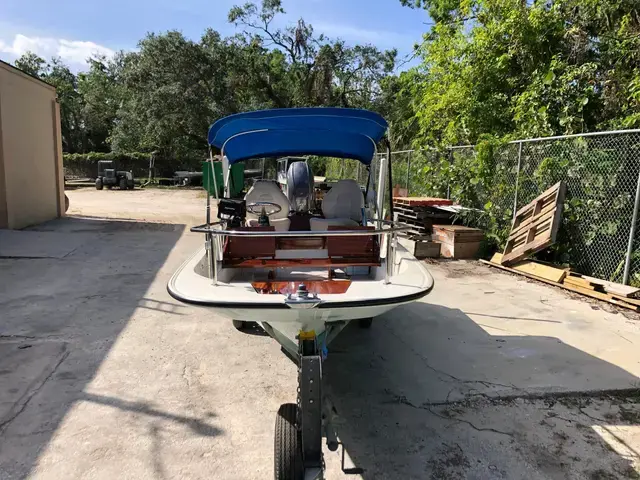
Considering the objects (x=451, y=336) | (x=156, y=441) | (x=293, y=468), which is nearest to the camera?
(x=293, y=468)

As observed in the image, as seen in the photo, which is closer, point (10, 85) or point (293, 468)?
point (293, 468)

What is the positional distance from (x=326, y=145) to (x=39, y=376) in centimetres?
347

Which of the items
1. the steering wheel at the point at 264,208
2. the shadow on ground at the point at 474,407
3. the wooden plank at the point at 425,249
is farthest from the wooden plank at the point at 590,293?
the steering wheel at the point at 264,208

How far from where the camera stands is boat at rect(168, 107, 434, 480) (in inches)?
99.5

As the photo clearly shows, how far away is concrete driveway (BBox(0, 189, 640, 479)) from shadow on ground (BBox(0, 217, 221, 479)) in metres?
0.02

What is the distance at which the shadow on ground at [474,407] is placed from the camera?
8.88ft

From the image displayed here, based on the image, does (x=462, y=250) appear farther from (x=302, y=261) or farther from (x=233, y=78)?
(x=233, y=78)

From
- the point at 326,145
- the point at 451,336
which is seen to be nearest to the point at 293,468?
the point at 451,336

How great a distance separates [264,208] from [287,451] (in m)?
2.87

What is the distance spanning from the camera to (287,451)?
2.39 meters

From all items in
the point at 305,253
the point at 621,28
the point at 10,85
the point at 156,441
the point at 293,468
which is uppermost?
the point at 621,28

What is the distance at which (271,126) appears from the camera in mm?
4094

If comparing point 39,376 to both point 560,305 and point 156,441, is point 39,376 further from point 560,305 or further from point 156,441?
point 560,305

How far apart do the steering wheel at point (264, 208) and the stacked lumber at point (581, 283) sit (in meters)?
4.20
